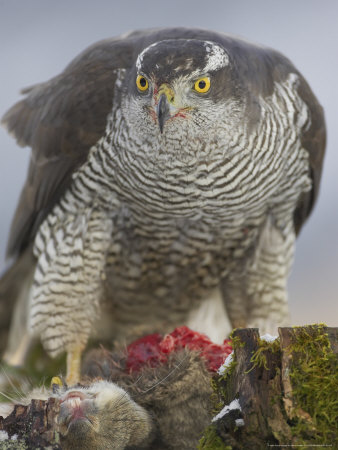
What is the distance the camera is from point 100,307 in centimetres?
461

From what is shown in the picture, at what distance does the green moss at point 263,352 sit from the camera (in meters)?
1.98

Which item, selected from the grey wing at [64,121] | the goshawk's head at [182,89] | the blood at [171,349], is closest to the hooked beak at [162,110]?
the goshawk's head at [182,89]

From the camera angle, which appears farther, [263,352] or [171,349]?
[171,349]

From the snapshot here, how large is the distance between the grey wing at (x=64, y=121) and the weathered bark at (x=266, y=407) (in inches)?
→ 88.9

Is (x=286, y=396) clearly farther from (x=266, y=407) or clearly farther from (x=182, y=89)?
(x=182, y=89)

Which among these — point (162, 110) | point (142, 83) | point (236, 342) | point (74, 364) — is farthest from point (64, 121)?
point (236, 342)

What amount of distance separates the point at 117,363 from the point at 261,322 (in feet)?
6.48

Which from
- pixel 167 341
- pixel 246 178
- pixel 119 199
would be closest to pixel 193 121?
pixel 246 178

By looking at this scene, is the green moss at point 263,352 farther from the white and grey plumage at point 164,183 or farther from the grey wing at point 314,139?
the grey wing at point 314,139

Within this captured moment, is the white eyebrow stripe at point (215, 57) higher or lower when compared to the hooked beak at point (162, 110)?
higher

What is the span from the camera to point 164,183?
3.68 meters

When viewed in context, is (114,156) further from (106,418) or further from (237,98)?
(106,418)

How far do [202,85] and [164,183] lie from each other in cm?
66

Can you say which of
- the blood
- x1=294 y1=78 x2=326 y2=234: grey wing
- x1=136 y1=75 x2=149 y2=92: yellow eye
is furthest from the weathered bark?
x1=294 y1=78 x2=326 y2=234: grey wing
